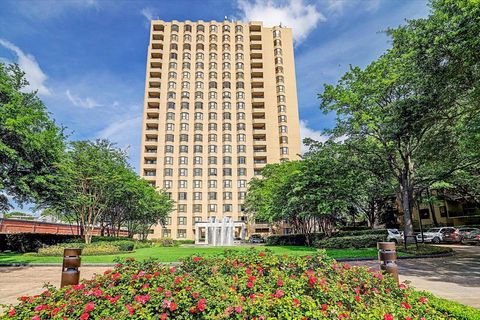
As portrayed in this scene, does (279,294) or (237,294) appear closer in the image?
(279,294)

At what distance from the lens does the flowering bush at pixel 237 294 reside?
139 inches

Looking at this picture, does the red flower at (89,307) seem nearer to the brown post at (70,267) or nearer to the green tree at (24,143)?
the brown post at (70,267)

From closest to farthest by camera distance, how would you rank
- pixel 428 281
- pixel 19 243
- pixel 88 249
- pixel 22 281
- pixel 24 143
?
pixel 428 281, pixel 22 281, pixel 24 143, pixel 88 249, pixel 19 243

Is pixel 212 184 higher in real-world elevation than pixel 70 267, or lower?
higher

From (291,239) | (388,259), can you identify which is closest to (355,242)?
(291,239)

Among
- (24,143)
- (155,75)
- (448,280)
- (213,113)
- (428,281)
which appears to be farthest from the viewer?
(155,75)

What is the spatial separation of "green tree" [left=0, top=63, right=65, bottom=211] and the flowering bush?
1500cm

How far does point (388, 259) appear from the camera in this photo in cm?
569

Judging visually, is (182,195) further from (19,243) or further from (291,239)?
(19,243)

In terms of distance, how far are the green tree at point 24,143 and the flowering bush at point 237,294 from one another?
15.0 meters

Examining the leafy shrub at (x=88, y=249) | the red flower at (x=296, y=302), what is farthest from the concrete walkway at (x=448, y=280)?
the leafy shrub at (x=88, y=249)

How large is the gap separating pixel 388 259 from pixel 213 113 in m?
61.9

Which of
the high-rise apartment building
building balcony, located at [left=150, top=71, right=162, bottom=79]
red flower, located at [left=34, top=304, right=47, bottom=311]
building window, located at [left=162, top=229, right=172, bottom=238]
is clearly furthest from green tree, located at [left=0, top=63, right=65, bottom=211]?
building balcony, located at [left=150, top=71, right=162, bottom=79]

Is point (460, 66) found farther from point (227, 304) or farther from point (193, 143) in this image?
point (193, 143)
